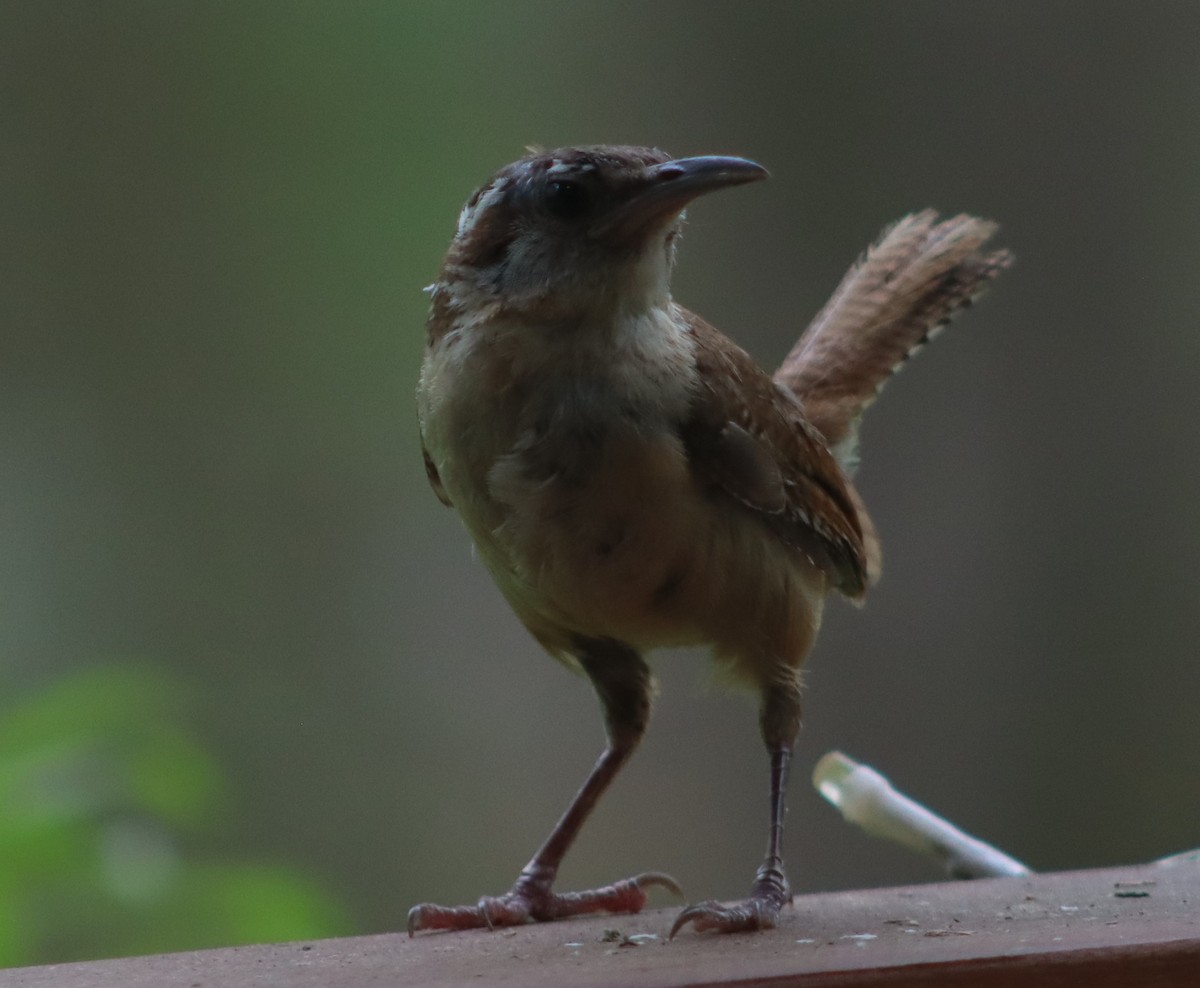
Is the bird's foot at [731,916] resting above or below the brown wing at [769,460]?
below

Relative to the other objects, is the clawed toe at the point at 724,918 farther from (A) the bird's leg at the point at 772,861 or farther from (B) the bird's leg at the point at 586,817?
(B) the bird's leg at the point at 586,817

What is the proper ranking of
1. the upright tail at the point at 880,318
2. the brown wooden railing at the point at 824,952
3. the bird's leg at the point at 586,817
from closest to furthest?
the brown wooden railing at the point at 824,952
the bird's leg at the point at 586,817
the upright tail at the point at 880,318

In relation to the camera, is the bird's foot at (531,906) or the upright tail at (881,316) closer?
the bird's foot at (531,906)

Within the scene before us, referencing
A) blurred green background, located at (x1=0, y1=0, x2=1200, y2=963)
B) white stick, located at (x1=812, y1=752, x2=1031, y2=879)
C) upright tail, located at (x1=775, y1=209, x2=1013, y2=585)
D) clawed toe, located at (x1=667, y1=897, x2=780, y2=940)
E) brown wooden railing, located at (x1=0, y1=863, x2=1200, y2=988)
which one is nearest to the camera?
brown wooden railing, located at (x1=0, y1=863, x2=1200, y2=988)

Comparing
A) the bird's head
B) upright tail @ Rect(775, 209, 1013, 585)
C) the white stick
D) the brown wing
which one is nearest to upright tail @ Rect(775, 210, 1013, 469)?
upright tail @ Rect(775, 209, 1013, 585)

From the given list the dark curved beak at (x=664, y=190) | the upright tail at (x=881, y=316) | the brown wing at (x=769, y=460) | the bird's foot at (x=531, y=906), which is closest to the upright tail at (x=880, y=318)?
the upright tail at (x=881, y=316)

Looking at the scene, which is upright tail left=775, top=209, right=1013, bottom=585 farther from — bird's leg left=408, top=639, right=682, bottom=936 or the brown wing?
bird's leg left=408, top=639, right=682, bottom=936

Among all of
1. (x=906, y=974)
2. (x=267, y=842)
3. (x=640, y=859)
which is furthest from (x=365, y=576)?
(x=906, y=974)
